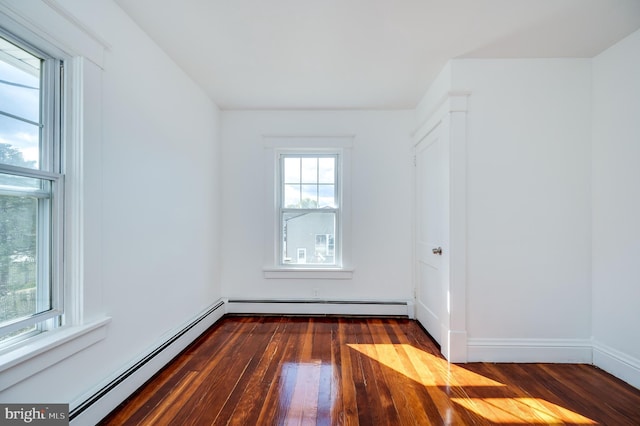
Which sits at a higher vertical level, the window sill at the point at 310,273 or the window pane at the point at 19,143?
the window pane at the point at 19,143

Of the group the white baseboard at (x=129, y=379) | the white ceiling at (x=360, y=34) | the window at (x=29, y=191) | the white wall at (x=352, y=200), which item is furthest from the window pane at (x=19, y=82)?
the white wall at (x=352, y=200)

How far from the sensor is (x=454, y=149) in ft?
8.25

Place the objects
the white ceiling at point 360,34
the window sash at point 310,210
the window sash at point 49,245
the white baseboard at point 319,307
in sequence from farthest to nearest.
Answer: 1. the window sash at point 310,210
2. the white baseboard at point 319,307
3. the white ceiling at point 360,34
4. the window sash at point 49,245

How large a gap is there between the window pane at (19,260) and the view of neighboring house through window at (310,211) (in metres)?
2.48

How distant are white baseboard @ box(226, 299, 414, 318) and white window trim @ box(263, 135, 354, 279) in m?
0.31

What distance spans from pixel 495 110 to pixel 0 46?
314 centimetres

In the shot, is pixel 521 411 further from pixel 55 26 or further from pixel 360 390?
pixel 55 26

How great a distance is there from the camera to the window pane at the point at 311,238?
3777 millimetres

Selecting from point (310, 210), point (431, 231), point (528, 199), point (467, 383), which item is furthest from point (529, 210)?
point (310, 210)

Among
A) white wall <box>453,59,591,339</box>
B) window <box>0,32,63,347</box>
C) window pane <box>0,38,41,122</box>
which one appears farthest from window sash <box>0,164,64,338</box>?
white wall <box>453,59,591,339</box>

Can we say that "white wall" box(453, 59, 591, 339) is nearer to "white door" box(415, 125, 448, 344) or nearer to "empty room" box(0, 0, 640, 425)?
"empty room" box(0, 0, 640, 425)

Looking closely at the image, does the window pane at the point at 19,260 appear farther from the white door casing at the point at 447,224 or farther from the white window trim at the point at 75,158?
the white door casing at the point at 447,224

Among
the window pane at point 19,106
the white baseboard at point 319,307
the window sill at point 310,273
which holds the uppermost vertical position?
the window pane at point 19,106

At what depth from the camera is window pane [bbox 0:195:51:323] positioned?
1.34m
